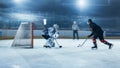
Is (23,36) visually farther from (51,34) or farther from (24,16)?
(24,16)

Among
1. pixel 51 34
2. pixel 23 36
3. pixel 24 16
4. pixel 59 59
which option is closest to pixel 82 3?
pixel 24 16

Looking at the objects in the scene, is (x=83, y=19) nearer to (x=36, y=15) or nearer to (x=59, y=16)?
(x=59, y=16)

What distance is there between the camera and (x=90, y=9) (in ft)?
84.7

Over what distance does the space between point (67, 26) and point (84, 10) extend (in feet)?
6.91

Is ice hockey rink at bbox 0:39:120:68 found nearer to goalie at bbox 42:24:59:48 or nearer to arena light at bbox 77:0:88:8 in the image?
goalie at bbox 42:24:59:48

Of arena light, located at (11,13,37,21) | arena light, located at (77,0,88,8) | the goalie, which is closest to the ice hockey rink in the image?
the goalie

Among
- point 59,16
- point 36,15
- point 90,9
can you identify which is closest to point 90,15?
point 90,9

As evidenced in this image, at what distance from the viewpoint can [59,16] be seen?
25266 millimetres

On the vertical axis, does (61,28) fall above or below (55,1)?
below

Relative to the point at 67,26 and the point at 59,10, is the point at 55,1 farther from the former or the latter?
the point at 67,26

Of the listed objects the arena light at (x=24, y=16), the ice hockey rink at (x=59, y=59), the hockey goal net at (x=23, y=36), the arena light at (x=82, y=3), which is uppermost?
the arena light at (x=82, y=3)

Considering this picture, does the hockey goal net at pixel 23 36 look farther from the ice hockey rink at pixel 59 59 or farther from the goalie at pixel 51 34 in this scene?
the ice hockey rink at pixel 59 59

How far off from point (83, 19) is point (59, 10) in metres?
2.07

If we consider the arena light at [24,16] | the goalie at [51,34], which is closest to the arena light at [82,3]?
the arena light at [24,16]
